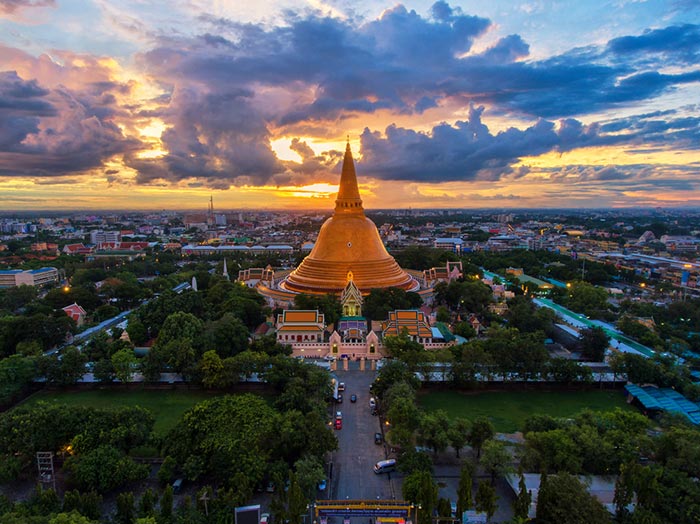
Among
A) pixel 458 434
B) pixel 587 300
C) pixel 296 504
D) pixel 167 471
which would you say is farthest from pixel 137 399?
pixel 587 300

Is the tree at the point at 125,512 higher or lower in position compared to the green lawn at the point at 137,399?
higher

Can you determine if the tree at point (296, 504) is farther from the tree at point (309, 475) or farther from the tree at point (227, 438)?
the tree at point (227, 438)

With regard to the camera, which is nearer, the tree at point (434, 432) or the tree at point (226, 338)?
the tree at point (434, 432)

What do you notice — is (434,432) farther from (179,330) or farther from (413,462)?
(179,330)

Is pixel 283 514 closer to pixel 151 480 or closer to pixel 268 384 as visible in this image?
pixel 151 480

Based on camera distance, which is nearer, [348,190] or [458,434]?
[458,434]

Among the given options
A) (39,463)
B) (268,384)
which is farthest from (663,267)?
(39,463)

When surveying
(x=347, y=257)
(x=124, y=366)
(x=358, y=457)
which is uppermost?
(x=347, y=257)

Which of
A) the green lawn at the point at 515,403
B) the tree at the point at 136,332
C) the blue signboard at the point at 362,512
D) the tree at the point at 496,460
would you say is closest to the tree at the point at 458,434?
the tree at the point at 496,460
